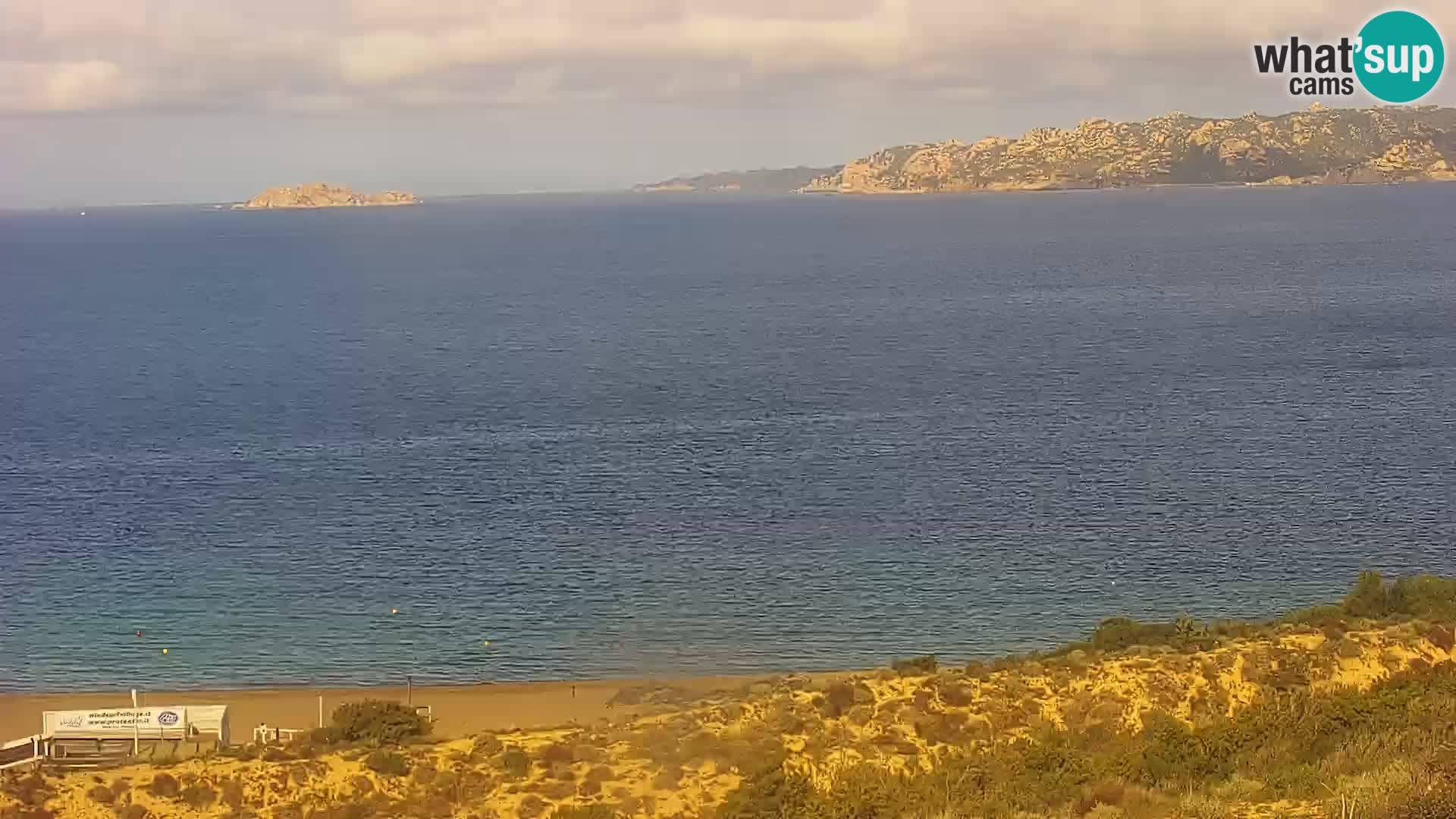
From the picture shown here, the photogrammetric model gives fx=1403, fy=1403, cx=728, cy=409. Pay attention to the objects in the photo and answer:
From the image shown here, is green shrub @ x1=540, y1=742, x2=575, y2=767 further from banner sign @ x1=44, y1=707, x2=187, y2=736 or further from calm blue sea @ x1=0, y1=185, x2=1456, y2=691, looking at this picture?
calm blue sea @ x1=0, y1=185, x2=1456, y2=691

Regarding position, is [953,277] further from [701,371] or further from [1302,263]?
[701,371]

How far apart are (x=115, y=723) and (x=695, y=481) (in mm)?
24644

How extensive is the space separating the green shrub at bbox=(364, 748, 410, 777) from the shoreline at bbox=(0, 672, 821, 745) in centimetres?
782

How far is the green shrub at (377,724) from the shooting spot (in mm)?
20234

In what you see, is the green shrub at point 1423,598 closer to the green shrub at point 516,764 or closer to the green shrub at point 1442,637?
the green shrub at point 1442,637

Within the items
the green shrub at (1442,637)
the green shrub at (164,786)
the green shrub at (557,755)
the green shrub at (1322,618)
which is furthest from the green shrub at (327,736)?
the green shrub at (1442,637)

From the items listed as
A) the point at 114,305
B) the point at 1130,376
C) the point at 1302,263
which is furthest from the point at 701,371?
the point at 1302,263

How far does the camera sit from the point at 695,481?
151 feet

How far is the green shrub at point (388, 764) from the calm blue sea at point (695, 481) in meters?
12.9

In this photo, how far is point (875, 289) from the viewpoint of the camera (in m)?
111

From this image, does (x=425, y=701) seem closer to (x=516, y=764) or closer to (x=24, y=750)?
(x=24, y=750)

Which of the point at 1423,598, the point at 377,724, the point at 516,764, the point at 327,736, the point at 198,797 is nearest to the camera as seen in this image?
the point at 198,797

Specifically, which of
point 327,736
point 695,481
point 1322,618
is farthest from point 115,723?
point 695,481

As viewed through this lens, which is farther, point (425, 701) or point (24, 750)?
point (425, 701)
